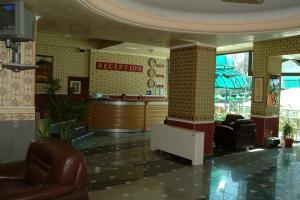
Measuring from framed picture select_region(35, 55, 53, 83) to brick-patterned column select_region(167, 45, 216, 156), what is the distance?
462 centimetres

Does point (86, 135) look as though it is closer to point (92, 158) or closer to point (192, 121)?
point (92, 158)

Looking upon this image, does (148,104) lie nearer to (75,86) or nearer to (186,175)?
(75,86)

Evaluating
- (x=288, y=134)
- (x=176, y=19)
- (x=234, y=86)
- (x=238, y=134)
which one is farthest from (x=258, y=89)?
(x=176, y=19)

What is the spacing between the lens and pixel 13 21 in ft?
11.9

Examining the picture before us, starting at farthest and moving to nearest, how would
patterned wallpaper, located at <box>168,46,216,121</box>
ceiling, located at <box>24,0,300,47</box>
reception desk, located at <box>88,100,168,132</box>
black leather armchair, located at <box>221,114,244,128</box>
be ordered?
reception desk, located at <box>88,100,168,132</box>
black leather armchair, located at <box>221,114,244,128</box>
patterned wallpaper, located at <box>168,46,216,121</box>
ceiling, located at <box>24,0,300,47</box>

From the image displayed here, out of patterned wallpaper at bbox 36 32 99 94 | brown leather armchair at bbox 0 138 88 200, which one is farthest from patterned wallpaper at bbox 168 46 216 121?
patterned wallpaper at bbox 36 32 99 94

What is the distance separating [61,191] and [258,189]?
3277mm

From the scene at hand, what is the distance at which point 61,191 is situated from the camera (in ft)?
8.60

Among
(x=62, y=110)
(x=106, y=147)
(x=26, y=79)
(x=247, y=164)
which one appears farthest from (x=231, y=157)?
(x=26, y=79)

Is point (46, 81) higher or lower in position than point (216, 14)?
lower

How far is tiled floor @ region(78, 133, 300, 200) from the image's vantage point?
14.3 feet

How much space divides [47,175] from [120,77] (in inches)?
339

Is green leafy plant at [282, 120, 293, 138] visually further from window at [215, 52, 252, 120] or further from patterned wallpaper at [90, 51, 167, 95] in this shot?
patterned wallpaper at [90, 51, 167, 95]

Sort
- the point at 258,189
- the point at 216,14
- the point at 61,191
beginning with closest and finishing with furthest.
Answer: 1. the point at 61,191
2. the point at 258,189
3. the point at 216,14
